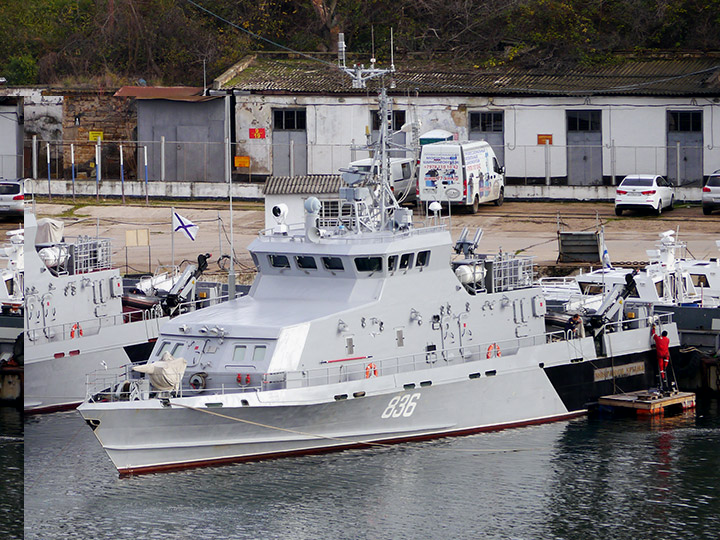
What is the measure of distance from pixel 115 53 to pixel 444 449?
18.3 metres

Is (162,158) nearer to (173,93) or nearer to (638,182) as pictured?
(173,93)

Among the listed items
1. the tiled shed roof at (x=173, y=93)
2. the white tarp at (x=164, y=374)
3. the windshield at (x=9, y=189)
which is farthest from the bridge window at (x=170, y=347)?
the tiled shed roof at (x=173, y=93)

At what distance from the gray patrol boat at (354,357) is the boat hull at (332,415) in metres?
0.03

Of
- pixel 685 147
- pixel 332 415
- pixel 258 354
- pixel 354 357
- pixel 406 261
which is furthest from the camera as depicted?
pixel 685 147

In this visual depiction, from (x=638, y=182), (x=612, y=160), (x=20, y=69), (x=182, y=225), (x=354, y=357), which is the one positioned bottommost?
(x=354, y=357)

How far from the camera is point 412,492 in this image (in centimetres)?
2312

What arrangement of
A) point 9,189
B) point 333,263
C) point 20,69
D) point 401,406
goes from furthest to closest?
point 20,69 < point 333,263 < point 401,406 < point 9,189

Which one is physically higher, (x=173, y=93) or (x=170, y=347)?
(x=173, y=93)

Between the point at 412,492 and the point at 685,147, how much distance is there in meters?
27.2

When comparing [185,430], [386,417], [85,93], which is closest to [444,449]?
[386,417]

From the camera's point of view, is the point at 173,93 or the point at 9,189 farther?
the point at 173,93

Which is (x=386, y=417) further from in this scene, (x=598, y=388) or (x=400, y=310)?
(x=598, y=388)

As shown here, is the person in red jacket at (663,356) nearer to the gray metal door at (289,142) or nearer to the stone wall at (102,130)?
the gray metal door at (289,142)

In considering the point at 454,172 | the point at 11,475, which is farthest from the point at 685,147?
the point at 11,475
